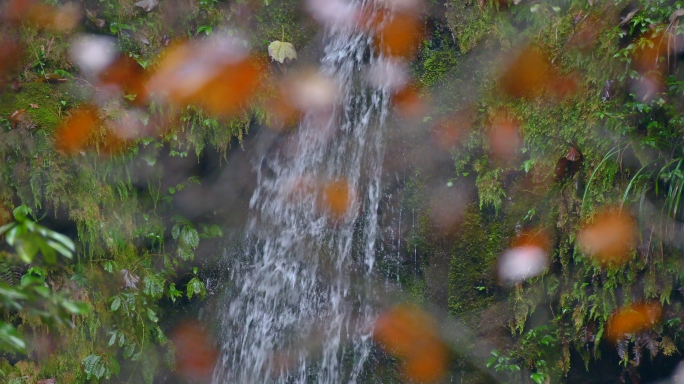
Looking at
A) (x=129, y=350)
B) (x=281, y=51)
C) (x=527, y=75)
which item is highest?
(x=281, y=51)

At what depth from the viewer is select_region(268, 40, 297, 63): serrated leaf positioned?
3.75 metres

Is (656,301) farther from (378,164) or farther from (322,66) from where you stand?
(322,66)

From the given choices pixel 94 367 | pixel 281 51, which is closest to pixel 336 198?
pixel 281 51

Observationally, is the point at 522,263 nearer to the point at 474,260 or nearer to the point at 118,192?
the point at 474,260

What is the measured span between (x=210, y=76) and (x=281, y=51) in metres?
0.52

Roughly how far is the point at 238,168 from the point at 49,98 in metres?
1.27

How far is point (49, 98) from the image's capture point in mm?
3264

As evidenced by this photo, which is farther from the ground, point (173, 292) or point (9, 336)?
point (173, 292)

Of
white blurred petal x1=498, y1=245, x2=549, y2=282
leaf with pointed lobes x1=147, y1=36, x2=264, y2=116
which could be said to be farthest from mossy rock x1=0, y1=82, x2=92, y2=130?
white blurred petal x1=498, y1=245, x2=549, y2=282

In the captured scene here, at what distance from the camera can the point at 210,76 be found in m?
3.65

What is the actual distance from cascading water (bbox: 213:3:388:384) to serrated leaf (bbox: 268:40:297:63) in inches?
10.2

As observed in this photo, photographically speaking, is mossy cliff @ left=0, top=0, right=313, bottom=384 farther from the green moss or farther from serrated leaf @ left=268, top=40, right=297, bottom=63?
the green moss

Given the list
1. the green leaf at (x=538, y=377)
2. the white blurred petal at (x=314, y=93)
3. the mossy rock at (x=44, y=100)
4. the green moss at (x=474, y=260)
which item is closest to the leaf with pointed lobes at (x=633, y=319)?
the green leaf at (x=538, y=377)

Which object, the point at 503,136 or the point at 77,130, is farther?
the point at 77,130
